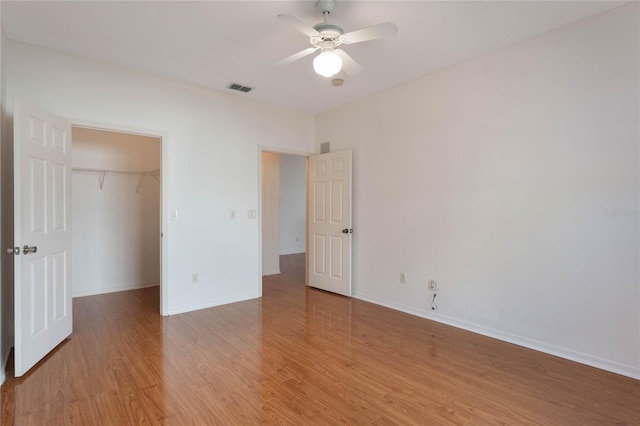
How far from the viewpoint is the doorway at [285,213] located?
20.2ft

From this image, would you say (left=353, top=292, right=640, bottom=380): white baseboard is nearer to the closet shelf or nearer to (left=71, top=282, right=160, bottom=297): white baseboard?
(left=71, top=282, right=160, bottom=297): white baseboard

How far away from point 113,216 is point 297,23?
425 centimetres

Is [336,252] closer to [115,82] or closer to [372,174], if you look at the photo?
[372,174]

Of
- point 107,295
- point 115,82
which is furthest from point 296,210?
point 115,82

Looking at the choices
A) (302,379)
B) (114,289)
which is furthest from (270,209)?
(302,379)

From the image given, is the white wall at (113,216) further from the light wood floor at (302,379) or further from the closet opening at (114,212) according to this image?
the light wood floor at (302,379)

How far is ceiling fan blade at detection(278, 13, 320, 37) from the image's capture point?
2019 mm

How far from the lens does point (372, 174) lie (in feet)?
14.2

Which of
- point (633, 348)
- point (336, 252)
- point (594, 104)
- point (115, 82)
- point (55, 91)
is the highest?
point (115, 82)

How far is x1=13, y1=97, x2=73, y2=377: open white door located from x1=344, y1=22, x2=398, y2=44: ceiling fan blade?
252cm

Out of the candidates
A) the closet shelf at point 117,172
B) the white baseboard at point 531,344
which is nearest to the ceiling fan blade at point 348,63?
the white baseboard at point 531,344

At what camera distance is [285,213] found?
860 centimetres

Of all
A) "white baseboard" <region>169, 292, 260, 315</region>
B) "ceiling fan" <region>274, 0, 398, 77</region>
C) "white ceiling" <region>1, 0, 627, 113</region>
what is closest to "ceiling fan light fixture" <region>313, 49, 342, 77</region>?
"ceiling fan" <region>274, 0, 398, 77</region>

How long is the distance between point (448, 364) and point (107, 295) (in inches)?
179
